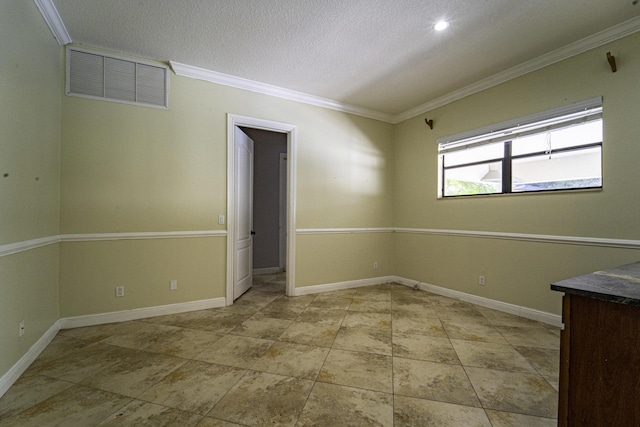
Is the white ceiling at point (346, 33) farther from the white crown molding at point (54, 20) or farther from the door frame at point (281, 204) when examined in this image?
the door frame at point (281, 204)

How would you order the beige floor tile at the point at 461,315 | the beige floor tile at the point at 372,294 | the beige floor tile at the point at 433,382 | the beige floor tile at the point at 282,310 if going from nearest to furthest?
the beige floor tile at the point at 433,382
the beige floor tile at the point at 461,315
the beige floor tile at the point at 282,310
the beige floor tile at the point at 372,294

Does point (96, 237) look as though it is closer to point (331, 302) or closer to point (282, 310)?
point (282, 310)

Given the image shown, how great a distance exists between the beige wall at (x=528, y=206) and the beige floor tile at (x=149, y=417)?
10.8ft

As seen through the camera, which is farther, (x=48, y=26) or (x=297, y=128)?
(x=297, y=128)

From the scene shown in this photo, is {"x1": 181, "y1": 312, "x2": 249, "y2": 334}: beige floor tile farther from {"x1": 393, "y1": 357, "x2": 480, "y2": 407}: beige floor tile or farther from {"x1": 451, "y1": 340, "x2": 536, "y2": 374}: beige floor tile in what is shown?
{"x1": 451, "y1": 340, "x2": 536, "y2": 374}: beige floor tile

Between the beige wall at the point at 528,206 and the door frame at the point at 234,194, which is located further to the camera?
the door frame at the point at 234,194

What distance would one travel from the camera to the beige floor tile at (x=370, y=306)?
10.4ft

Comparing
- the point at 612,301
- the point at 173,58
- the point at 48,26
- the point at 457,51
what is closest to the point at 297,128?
the point at 173,58

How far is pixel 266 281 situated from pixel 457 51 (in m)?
4.09

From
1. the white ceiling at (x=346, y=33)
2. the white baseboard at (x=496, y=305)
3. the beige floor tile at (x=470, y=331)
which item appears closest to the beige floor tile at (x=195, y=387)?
the beige floor tile at (x=470, y=331)

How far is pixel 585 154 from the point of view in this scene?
257 cm

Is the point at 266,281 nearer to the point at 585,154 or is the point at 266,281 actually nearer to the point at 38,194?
the point at 38,194

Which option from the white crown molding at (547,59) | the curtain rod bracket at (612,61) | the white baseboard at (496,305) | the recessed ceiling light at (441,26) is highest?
the recessed ceiling light at (441,26)

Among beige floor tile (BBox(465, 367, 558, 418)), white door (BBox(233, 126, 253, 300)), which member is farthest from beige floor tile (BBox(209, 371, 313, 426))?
white door (BBox(233, 126, 253, 300))
